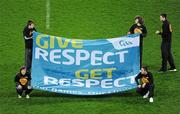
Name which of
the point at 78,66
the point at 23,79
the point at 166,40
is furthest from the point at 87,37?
the point at 23,79

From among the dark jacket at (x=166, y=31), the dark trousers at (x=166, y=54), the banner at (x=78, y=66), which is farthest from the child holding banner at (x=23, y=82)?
the dark jacket at (x=166, y=31)

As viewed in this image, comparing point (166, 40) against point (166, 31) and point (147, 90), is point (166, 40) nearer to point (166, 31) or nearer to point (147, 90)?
point (166, 31)

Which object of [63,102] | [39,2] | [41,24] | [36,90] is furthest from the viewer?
[39,2]

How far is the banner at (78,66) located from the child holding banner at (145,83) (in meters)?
0.22

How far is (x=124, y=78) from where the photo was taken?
17500mm

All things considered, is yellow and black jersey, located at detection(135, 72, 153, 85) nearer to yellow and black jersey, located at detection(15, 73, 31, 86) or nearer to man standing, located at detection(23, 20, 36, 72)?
yellow and black jersey, located at detection(15, 73, 31, 86)

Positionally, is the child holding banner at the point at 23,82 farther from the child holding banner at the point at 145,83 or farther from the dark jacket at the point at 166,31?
the dark jacket at the point at 166,31

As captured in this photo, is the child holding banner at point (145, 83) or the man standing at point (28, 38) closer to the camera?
the child holding banner at point (145, 83)

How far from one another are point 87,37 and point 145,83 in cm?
705

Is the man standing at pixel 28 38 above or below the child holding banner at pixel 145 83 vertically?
above

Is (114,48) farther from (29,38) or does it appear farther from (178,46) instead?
(178,46)

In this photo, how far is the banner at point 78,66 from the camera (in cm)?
1731

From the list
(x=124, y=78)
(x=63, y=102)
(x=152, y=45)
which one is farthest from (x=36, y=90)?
(x=152, y=45)

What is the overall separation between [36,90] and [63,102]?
1470 millimetres
